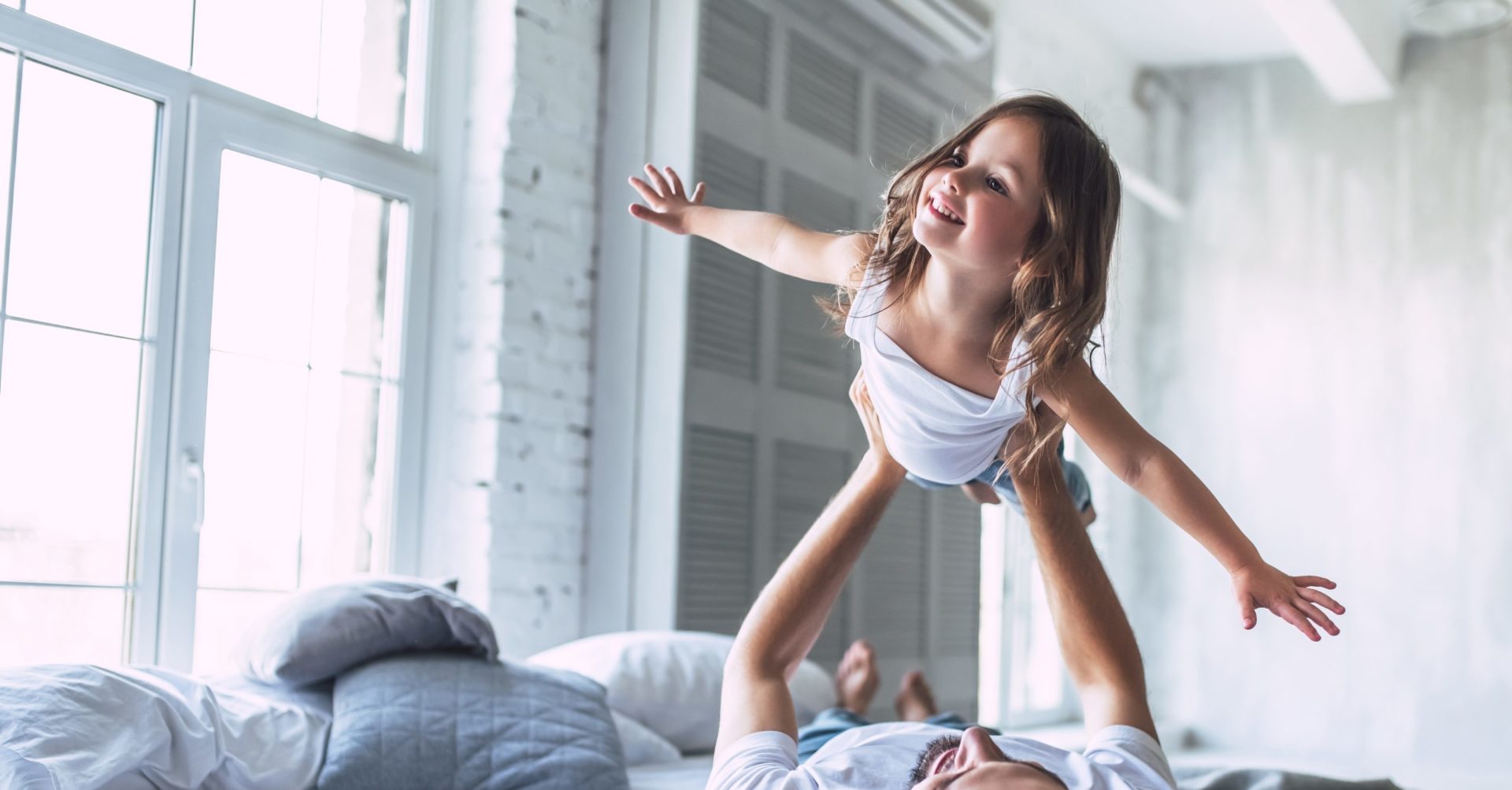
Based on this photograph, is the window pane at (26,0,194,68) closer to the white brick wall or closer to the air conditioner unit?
the white brick wall

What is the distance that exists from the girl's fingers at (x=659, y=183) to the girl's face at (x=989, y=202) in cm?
47

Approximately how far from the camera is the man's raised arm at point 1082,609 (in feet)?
5.24

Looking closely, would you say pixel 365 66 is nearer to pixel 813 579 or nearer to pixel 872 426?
pixel 872 426

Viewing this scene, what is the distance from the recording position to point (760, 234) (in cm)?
179

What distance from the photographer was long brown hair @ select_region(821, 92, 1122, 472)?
4.88 feet

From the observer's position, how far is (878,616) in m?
3.61

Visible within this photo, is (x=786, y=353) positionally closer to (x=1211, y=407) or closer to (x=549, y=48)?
(x=549, y=48)

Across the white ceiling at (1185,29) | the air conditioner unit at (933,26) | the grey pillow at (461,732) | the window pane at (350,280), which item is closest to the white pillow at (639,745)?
the grey pillow at (461,732)

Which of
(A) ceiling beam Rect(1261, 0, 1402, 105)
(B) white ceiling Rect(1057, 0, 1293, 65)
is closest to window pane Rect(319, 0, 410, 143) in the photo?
(A) ceiling beam Rect(1261, 0, 1402, 105)

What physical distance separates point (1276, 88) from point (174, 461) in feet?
15.0

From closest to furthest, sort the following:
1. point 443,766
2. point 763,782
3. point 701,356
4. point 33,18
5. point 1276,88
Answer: point 763,782
point 443,766
point 33,18
point 701,356
point 1276,88

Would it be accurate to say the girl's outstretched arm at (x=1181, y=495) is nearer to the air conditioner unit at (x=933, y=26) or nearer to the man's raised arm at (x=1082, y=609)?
the man's raised arm at (x=1082, y=609)

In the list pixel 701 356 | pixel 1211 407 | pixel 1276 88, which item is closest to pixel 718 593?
pixel 701 356

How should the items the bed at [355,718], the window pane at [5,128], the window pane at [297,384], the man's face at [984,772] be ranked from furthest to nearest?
the window pane at [297,384]
the window pane at [5,128]
the bed at [355,718]
the man's face at [984,772]
